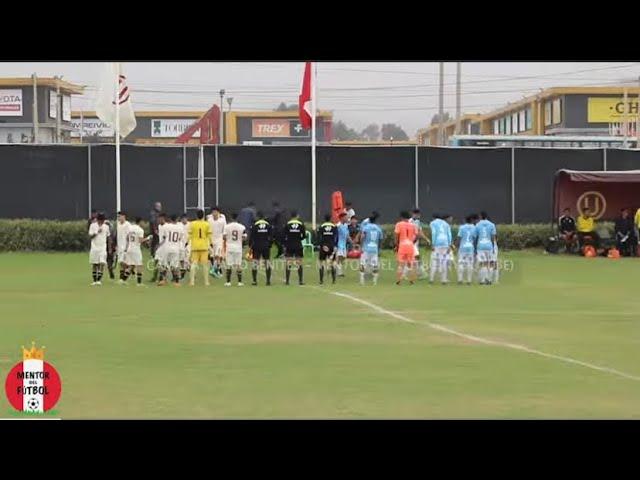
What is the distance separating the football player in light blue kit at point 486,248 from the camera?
1009 inches

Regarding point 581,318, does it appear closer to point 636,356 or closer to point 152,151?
point 636,356

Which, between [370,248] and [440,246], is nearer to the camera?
[370,248]

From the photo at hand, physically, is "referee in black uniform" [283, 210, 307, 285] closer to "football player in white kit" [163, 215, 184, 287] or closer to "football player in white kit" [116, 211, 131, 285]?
"football player in white kit" [163, 215, 184, 287]

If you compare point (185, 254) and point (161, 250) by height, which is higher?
point (161, 250)

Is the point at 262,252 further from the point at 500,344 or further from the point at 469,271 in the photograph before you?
the point at 500,344

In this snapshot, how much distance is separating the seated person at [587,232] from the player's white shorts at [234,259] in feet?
47.5

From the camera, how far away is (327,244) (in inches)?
1018

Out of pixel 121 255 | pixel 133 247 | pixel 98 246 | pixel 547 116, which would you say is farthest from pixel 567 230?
pixel 547 116

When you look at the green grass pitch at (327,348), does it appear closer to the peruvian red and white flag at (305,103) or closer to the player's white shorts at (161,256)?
the player's white shorts at (161,256)

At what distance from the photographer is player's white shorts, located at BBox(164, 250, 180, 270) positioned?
2542 centimetres

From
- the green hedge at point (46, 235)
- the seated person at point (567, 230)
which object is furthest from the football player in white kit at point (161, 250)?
the seated person at point (567, 230)

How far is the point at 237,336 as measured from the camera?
1622 centimetres

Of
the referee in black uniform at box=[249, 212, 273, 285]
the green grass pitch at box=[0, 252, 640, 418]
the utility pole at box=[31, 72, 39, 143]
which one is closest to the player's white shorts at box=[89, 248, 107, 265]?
the green grass pitch at box=[0, 252, 640, 418]

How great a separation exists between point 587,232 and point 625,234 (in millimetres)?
1290
